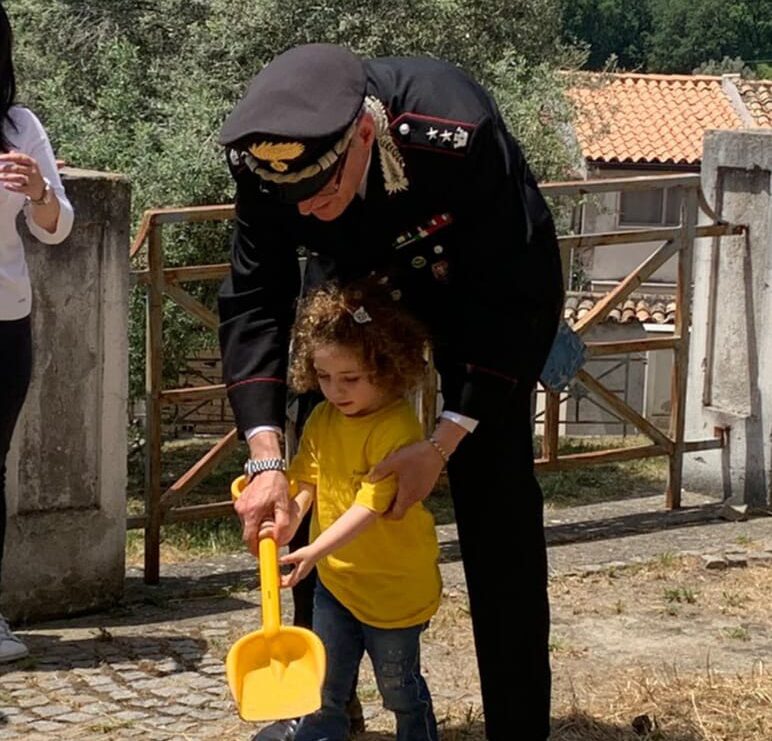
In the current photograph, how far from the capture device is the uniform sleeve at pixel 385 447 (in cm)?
341

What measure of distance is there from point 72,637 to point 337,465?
1807 mm

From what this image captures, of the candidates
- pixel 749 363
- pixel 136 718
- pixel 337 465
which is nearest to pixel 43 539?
pixel 136 718

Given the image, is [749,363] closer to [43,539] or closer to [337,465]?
[43,539]

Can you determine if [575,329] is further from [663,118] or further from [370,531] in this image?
[663,118]

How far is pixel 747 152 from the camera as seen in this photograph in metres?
6.93

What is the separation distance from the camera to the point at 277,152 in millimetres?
3094

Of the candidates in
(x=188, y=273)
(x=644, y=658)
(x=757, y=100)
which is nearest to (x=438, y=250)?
(x=644, y=658)

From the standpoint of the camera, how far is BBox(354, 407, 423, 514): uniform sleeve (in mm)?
3415

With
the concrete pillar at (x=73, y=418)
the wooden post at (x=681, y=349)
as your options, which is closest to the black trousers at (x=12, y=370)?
the concrete pillar at (x=73, y=418)

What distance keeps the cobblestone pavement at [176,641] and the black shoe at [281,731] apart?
380mm

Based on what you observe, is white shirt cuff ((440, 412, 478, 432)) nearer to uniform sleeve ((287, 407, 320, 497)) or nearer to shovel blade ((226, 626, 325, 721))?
uniform sleeve ((287, 407, 320, 497))

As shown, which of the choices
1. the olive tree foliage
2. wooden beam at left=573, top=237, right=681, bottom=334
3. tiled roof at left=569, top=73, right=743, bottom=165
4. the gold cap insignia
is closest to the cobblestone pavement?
wooden beam at left=573, top=237, right=681, bottom=334

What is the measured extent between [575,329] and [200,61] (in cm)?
935

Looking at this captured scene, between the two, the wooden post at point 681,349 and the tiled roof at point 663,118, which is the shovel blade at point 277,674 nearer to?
the wooden post at point 681,349
